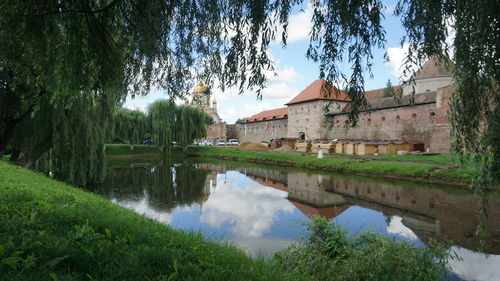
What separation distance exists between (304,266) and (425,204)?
338 inches

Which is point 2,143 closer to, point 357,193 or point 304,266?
point 304,266

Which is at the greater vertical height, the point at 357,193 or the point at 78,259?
the point at 78,259

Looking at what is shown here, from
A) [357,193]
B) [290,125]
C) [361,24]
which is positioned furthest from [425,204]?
[290,125]

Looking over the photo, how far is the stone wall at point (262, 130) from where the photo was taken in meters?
45.3

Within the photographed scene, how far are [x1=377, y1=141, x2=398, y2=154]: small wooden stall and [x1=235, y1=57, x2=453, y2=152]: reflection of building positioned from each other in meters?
2.49

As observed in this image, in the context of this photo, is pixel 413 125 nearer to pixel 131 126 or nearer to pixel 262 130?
pixel 262 130

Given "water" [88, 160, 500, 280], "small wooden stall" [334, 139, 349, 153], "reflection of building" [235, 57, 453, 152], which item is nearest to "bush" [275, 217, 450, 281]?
"water" [88, 160, 500, 280]

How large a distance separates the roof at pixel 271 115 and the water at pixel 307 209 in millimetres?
30356

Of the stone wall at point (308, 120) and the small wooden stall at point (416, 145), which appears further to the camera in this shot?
the stone wall at point (308, 120)

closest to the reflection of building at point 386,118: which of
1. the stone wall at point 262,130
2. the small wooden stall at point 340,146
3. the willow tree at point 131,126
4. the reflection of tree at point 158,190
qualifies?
the stone wall at point 262,130

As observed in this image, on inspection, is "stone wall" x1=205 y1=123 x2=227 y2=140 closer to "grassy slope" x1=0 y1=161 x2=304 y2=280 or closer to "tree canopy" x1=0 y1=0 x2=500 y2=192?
"tree canopy" x1=0 y1=0 x2=500 y2=192

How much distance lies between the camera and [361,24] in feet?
10.1

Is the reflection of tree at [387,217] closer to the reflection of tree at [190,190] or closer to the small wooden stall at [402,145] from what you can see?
the reflection of tree at [190,190]

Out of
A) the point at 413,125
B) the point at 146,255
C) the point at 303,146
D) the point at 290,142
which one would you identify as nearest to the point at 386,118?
the point at 413,125
